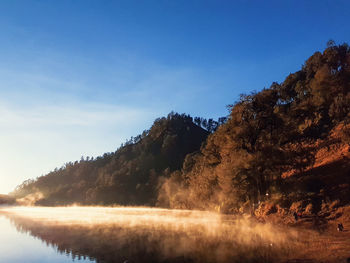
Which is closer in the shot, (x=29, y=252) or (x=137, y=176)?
(x=29, y=252)

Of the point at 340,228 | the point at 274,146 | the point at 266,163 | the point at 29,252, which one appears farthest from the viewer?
the point at 274,146

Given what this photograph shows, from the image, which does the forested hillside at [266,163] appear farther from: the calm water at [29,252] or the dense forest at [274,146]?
the calm water at [29,252]

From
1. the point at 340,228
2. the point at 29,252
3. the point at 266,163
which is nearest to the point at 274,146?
the point at 266,163

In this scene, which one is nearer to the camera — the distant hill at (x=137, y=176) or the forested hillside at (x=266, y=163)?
the forested hillside at (x=266, y=163)

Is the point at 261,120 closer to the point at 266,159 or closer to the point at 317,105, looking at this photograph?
the point at 266,159

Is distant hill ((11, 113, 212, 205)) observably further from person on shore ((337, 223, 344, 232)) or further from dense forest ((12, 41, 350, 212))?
person on shore ((337, 223, 344, 232))

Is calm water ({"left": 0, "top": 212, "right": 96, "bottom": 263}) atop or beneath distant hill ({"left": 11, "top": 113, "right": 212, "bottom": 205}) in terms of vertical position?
beneath

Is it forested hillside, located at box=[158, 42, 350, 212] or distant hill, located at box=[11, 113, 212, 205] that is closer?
forested hillside, located at box=[158, 42, 350, 212]

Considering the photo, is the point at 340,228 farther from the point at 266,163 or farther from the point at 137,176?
the point at 137,176

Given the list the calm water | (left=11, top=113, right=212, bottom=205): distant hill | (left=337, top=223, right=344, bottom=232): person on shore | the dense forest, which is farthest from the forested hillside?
(left=11, top=113, right=212, bottom=205): distant hill

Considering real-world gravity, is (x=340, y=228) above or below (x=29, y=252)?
above

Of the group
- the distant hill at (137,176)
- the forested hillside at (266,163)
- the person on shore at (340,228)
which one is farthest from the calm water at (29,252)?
the distant hill at (137,176)

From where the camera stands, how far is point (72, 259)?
22.6 metres

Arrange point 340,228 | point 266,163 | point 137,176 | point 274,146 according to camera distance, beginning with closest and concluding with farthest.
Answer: point 340,228, point 266,163, point 274,146, point 137,176
